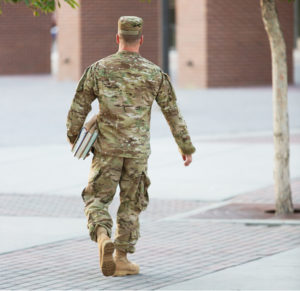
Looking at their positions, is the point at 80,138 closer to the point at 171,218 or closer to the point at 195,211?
the point at 171,218

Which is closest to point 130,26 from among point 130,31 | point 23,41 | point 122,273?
point 130,31

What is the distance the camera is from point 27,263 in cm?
742

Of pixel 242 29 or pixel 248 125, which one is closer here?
pixel 248 125

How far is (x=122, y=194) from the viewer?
6.95 m

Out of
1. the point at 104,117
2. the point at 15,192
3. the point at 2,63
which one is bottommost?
the point at 2,63

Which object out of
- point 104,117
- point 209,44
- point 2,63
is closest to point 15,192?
point 104,117

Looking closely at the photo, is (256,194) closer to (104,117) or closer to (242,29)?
(104,117)

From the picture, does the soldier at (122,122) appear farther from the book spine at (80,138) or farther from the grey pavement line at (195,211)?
the grey pavement line at (195,211)

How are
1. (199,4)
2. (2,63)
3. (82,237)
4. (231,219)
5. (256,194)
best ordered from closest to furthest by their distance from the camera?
(82,237) < (231,219) < (256,194) < (199,4) < (2,63)

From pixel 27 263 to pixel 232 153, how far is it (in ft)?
23.9

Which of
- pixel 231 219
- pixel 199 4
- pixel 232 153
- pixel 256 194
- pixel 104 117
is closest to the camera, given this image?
pixel 104 117

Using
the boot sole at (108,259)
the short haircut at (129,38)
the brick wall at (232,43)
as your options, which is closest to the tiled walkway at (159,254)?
the boot sole at (108,259)

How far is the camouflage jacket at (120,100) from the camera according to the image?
6809mm

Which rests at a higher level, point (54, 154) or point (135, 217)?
point (135, 217)
